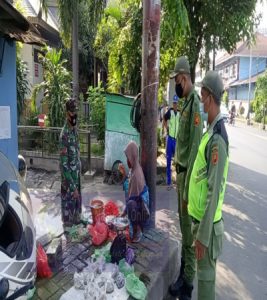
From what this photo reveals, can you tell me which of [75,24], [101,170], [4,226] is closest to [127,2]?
[75,24]

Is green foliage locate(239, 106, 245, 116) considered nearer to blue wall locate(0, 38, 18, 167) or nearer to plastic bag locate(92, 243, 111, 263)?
blue wall locate(0, 38, 18, 167)

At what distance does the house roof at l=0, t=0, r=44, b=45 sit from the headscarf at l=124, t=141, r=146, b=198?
1936mm

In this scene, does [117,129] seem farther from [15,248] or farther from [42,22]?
[42,22]

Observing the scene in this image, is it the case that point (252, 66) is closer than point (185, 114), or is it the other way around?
point (185, 114)

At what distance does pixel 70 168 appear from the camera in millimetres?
4227

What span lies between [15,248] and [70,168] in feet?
7.41

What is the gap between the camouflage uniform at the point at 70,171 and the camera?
4.14 m

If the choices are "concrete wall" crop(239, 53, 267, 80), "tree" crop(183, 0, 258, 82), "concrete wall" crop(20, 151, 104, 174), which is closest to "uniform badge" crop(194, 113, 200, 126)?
"tree" crop(183, 0, 258, 82)

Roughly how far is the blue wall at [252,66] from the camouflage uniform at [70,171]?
1383 inches

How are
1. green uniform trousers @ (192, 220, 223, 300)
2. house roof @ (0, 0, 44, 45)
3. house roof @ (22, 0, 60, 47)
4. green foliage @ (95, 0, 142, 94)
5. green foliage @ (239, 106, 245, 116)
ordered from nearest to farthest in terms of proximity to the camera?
green uniform trousers @ (192, 220, 223, 300) → house roof @ (0, 0, 44, 45) → green foliage @ (95, 0, 142, 94) → house roof @ (22, 0, 60, 47) → green foliage @ (239, 106, 245, 116)

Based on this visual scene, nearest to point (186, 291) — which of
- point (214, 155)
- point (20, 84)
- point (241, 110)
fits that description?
point (214, 155)

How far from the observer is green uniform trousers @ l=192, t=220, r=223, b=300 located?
8.55ft

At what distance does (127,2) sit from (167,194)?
484 centimetres

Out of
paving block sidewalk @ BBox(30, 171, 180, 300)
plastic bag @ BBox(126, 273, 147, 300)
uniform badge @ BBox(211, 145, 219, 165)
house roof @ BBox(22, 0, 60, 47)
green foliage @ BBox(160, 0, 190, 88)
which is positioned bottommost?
paving block sidewalk @ BBox(30, 171, 180, 300)
